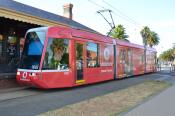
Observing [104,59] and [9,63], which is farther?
[104,59]

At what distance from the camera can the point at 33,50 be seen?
47.7 feet

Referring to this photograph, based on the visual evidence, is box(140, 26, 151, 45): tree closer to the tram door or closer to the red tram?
the red tram

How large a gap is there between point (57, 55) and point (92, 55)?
3.53 metres

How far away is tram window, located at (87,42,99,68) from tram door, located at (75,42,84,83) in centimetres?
76

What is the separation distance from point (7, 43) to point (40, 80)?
5.56m

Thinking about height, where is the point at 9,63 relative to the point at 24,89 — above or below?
above

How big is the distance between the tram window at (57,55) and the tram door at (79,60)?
89 cm

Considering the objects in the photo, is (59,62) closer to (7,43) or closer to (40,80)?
(40,80)

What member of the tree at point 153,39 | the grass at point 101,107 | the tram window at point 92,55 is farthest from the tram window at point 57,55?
the tree at point 153,39

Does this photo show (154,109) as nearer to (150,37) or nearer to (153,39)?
(150,37)

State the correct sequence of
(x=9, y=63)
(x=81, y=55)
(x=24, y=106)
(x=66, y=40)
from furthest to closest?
(x=9, y=63)
(x=81, y=55)
(x=66, y=40)
(x=24, y=106)

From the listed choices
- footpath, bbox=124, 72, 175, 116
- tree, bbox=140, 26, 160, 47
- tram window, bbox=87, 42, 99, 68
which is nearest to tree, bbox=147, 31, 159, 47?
tree, bbox=140, 26, 160, 47

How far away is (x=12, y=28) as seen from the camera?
18766 millimetres

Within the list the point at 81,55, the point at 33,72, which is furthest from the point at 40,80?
the point at 81,55
